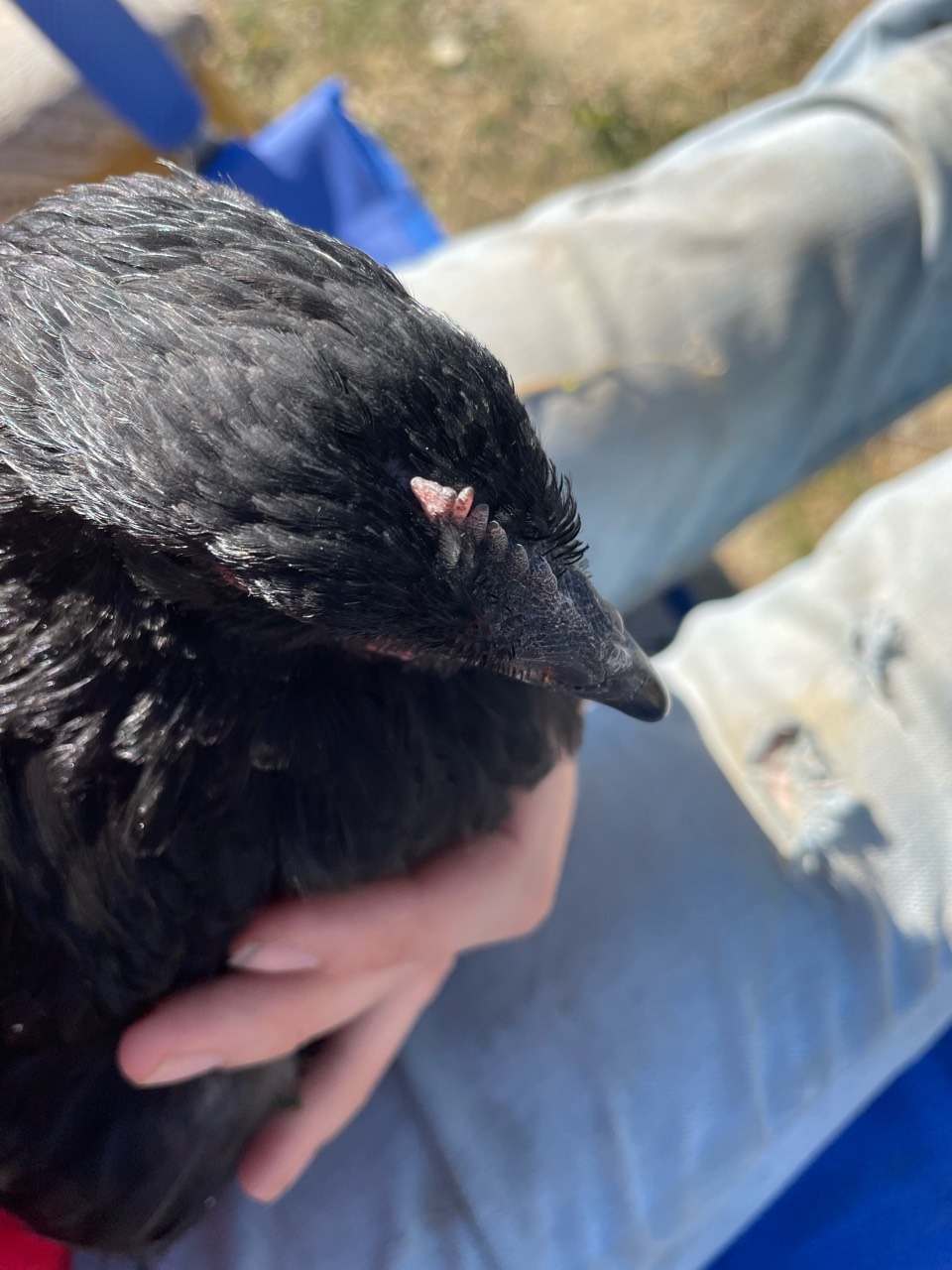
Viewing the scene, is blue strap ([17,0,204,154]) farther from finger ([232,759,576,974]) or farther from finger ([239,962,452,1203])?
finger ([239,962,452,1203])

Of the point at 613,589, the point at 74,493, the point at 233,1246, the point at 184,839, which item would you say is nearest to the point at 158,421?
the point at 74,493

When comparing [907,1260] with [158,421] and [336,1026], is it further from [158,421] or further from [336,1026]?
[158,421]

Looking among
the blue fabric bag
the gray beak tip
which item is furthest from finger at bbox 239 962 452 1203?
the blue fabric bag

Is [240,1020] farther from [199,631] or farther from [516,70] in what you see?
[516,70]

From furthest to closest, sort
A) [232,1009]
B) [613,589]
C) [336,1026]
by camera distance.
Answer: [613,589], [336,1026], [232,1009]

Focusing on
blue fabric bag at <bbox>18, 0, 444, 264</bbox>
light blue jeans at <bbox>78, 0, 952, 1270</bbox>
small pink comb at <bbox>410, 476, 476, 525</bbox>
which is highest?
blue fabric bag at <bbox>18, 0, 444, 264</bbox>

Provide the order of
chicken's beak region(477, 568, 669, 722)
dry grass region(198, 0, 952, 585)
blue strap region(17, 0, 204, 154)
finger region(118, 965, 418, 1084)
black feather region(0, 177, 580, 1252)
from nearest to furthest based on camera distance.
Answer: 1. black feather region(0, 177, 580, 1252)
2. chicken's beak region(477, 568, 669, 722)
3. finger region(118, 965, 418, 1084)
4. blue strap region(17, 0, 204, 154)
5. dry grass region(198, 0, 952, 585)

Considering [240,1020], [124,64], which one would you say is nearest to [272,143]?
[124,64]
